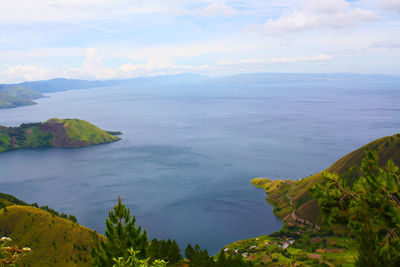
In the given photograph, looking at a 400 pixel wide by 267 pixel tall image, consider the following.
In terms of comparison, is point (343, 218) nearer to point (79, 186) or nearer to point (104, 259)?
point (104, 259)

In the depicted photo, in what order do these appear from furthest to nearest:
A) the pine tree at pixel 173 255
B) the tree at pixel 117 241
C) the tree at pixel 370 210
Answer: the pine tree at pixel 173 255, the tree at pixel 117 241, the tree at pixel 370 210

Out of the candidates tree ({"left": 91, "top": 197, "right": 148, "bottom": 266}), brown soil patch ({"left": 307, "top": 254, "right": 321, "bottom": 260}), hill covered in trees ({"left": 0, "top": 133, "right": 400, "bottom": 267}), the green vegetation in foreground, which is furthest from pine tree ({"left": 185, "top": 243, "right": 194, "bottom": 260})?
tree ({"left": 91, "top": 197, "right": 148, "bottom": 266})

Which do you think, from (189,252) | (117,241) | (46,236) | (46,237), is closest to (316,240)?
(189,252)

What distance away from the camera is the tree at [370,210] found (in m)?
16.3

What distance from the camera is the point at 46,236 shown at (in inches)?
3974

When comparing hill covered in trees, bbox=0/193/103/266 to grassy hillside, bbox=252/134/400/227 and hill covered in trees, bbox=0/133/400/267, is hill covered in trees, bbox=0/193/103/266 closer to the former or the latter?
hill covered in trees, bbox=0/133/400/267

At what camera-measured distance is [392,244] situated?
17000 mm

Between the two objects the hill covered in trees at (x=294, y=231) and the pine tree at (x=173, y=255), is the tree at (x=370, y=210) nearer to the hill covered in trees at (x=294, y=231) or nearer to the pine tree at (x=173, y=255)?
the hill covered in trees at (x=294, y=231)

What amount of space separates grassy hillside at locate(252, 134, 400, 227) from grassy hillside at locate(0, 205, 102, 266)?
7991 centimetres

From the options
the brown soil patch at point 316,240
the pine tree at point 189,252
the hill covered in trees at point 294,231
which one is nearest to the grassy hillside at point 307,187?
the hill covered in trees at point 294,231

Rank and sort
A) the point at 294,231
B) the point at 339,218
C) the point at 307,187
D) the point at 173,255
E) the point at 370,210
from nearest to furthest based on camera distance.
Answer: the point at 370,210, the point at 339,218, the point at 173,255, the point at 294,231, the point at 307,187

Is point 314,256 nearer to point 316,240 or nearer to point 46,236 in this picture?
point 316,240

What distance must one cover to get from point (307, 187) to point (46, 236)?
349ft

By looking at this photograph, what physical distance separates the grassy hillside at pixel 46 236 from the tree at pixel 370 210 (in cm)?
8270
